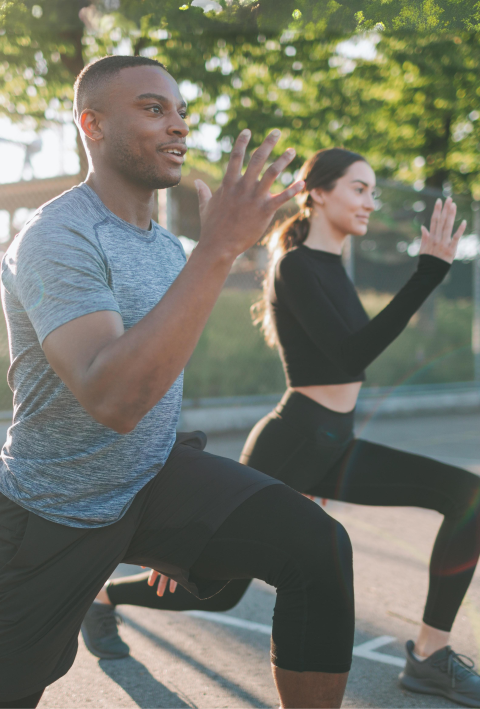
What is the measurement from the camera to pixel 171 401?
2018mm

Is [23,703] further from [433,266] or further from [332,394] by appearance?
[433,266]

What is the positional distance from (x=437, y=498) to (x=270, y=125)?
7.25m

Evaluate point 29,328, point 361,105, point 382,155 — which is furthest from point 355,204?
point 382,155

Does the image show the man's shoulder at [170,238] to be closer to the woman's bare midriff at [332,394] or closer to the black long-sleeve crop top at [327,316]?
the black long-sleeve crop top at [327,316]

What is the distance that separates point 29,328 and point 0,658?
2.61 feet

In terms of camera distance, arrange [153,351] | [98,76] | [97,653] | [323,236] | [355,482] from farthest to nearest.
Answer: [323,236], [97,653], [355,482], [98,76], [153,351]

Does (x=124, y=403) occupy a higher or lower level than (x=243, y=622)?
higher

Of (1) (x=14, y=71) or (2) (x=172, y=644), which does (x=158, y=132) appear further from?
(1) (x=14, y=71)

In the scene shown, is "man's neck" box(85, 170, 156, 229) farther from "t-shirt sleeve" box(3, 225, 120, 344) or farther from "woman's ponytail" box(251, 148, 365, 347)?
"woman's ponytail" box(251, 148, 365, 347)

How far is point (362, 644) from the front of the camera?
320cm

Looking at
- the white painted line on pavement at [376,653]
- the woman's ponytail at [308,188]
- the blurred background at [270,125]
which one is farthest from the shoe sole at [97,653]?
the blurred background at [270,125]

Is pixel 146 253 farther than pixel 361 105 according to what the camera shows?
No

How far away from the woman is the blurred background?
2448 millimetres

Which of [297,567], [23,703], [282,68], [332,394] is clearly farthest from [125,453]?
[282,68]
